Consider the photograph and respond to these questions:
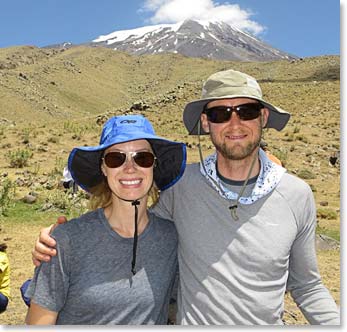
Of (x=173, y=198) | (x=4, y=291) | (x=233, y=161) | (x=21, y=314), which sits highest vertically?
(x=233, y=161)

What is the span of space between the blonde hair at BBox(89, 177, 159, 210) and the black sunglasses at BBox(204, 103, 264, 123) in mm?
483

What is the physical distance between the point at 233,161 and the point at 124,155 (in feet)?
1.80

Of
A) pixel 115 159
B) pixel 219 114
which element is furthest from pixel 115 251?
pixel 219 114

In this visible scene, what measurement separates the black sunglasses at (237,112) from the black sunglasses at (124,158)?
442 mm

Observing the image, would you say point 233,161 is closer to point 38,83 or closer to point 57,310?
point 57,310

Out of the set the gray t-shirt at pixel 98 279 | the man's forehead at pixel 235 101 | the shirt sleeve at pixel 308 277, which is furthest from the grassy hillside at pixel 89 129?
the gray t-shirt at pixel 98 279

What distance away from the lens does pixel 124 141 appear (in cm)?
245

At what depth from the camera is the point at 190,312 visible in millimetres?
2471

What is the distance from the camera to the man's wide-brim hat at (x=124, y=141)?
2498 mm

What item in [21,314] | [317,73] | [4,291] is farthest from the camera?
[317,73]

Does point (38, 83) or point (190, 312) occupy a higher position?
point (38, 83)

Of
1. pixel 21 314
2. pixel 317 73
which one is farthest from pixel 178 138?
pixel 317 73

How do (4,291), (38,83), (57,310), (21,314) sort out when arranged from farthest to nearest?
1. (38,83)
2. (21,314)
3. (4,291)
4. (57,310)

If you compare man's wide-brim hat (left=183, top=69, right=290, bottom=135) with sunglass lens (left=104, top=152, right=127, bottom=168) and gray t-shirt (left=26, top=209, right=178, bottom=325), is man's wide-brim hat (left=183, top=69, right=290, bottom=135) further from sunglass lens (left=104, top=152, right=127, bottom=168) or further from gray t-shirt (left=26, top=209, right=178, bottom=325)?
gray t-shirt (left=26, top=209, right=178, bottom=325)
